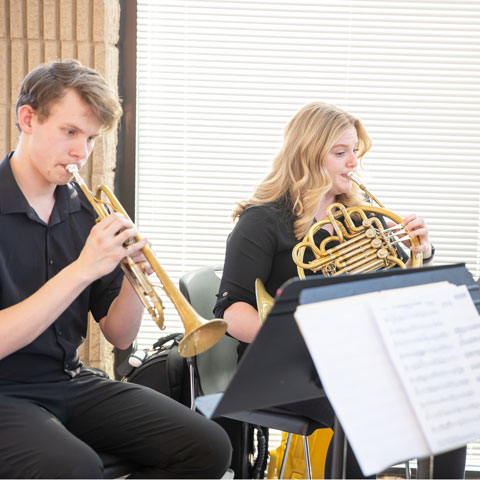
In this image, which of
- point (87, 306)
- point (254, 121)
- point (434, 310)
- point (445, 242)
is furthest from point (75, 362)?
point (445, 242)

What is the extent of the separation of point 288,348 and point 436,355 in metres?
0.25

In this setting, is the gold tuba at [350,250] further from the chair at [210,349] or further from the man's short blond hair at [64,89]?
the man's short blond hair at [64,89]

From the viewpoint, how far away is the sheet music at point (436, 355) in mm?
982

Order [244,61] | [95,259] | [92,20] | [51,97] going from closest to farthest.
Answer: [95,259], [51,97], [92,20], [244,61]

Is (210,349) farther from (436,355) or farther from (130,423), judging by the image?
(436,355)

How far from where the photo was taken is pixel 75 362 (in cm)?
157

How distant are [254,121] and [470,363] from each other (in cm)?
158

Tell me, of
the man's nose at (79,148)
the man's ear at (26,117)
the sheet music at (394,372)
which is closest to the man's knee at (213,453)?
the sheet music at (394,372)

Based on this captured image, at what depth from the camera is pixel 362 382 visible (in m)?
0.97

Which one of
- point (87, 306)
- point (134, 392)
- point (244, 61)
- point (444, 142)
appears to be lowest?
point (134, 392)

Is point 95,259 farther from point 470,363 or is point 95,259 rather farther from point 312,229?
point 470,363

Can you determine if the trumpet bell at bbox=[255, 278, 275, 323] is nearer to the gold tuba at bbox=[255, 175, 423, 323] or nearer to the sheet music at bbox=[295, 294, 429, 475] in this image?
the gold tuba at bbox=[255, 175, 423, 323]

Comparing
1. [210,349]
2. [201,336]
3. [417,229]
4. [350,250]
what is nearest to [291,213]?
[350,250]

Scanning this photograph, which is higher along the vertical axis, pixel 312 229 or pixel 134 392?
pixel 312 229
